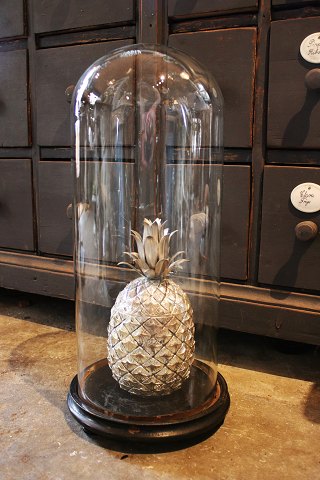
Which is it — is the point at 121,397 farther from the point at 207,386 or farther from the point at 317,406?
the point at 317,406

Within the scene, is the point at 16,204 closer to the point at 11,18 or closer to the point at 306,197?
the point at 11,18

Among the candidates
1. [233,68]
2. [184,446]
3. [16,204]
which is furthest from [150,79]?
[184,446]

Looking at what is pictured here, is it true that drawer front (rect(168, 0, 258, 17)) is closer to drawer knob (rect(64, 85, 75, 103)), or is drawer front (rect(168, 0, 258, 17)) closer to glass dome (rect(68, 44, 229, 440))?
glass dome (rect(68, 44, 229, 440))

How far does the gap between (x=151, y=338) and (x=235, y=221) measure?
1.04 feet

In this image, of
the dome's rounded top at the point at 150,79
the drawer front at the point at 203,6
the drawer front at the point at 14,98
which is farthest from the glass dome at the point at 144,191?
the drawer front at the point at 14,98

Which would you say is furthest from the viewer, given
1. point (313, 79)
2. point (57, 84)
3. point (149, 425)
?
point (57, 84)

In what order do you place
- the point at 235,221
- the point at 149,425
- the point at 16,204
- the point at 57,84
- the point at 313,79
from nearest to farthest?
the point at 149,425 < the point at 313,79 < the point at 235,221 < the point at 57,84 < the point at 16,204

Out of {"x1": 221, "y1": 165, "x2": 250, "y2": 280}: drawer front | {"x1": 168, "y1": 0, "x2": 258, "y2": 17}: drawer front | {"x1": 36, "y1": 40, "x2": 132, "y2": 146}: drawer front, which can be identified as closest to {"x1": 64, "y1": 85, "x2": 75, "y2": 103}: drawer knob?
{"x1": 36, "y1": 40, "x2": 132, "y2": 146}: drawer front

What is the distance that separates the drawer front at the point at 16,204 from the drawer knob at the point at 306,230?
0.62 meters

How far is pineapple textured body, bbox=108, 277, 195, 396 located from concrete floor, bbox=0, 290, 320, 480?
0.32 ft

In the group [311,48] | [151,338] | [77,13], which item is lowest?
[151,338]

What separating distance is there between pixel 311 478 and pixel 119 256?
49 centimetres

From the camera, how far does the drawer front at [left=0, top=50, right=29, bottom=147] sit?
3.52ft

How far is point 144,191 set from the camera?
916mm
